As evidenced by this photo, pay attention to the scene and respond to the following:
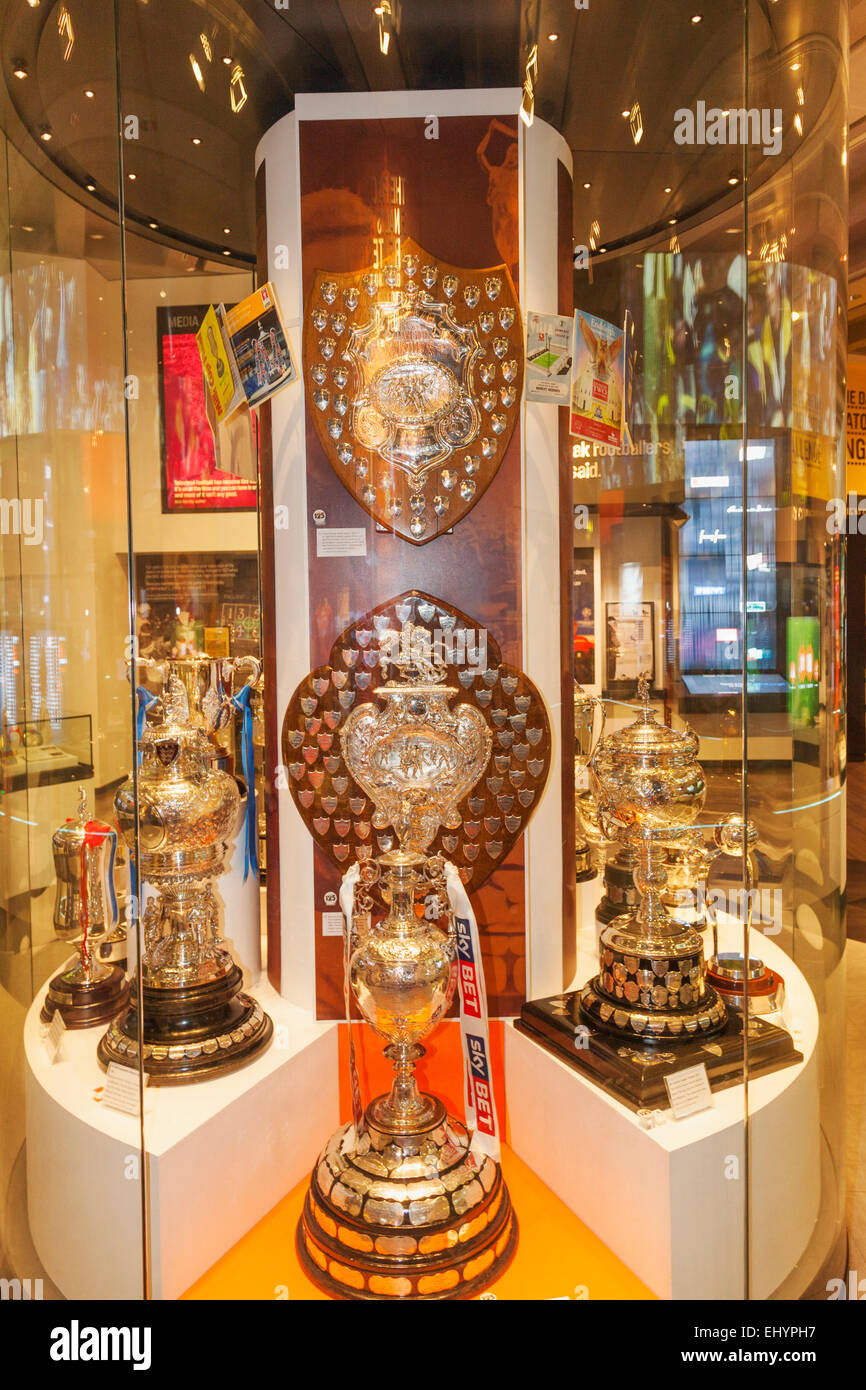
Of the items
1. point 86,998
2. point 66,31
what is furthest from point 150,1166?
point 66,31

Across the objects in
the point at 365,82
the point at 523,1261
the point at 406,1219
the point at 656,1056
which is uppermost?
the point at 365,82

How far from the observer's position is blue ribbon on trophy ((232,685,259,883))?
101 inches

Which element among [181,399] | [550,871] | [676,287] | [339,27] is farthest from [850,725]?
[339,27]

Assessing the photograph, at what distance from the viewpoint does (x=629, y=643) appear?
2301mm

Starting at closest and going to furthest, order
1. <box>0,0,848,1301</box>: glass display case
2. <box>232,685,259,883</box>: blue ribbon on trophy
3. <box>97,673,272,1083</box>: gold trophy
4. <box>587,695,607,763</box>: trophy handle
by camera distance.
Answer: <box>0,0,848,1301</box>: glass display case < <box>97,673,272,1083</box>: gold trophy < <box>587,695,607,763</box>: trophy handle < <box>232,685,259,883</box>: blue ribbon on trophy

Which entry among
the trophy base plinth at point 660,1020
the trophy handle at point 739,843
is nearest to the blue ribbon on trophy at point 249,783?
the trophy base plinth at point 660,1020

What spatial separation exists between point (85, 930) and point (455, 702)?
44.2 inches

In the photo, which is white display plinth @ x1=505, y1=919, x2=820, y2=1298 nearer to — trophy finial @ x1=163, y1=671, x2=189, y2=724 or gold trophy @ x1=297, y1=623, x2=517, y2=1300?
gold trophy @ x1=297, y1=623, x2=517, y2=1300

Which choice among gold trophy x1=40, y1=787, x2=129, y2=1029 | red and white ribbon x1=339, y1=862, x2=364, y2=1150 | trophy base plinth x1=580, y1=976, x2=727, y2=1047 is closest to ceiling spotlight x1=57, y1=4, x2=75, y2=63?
gold trophy x1=40, y1=787, x2=129, y2=1029

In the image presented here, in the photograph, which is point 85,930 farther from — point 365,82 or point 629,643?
point 365,82

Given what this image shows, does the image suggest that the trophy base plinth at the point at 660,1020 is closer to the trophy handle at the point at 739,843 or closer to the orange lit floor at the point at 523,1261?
the trophy handle at the point at 739,843

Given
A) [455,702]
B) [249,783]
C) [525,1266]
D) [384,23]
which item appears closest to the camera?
[525,1266]

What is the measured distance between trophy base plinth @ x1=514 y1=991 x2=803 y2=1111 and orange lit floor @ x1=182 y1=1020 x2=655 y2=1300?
338 millimetres

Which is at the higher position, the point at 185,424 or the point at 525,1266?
the point at 185,424
